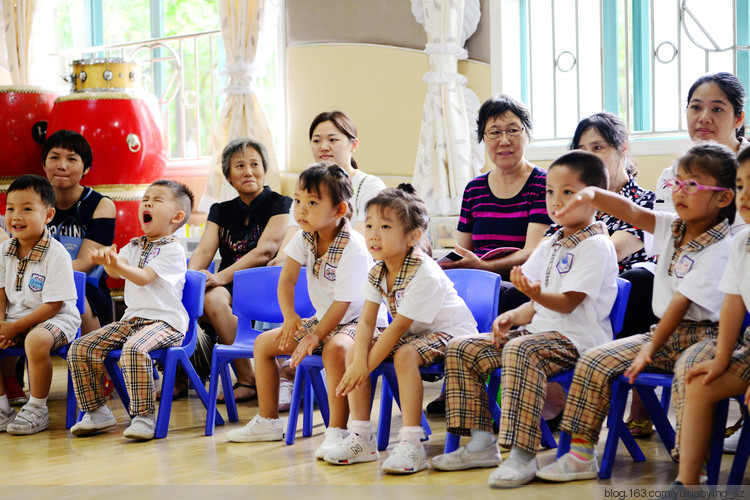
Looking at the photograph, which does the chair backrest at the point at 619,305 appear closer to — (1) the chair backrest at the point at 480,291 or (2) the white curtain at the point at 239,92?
(1) the chair backrest at the point at 480,291

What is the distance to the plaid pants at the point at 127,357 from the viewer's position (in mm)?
2977

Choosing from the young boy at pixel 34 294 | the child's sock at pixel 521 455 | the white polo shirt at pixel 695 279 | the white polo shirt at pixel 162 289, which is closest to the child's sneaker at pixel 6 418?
the young boy at pixel 34 294

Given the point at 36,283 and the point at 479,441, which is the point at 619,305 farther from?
the point at 36,283

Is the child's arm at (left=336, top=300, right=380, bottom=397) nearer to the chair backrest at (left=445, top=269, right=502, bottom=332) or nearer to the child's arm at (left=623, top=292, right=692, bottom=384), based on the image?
the chair backrest at (left=445, top=269, right=502, bottom=332)

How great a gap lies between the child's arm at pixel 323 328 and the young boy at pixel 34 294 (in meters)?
1.03

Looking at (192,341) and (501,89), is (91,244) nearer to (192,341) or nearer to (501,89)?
(192,341)

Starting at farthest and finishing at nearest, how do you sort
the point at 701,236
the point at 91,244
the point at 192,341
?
the point at 91,244, the point at 192,341, the point at 701,236

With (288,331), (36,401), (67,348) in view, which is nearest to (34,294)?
(67,348)

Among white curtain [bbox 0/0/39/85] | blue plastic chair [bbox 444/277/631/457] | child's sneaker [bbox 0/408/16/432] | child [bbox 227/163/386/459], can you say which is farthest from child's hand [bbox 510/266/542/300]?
white curtain [bbox 0/0/39/85]

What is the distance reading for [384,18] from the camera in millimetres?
4875

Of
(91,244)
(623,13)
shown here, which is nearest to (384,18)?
(623,13)

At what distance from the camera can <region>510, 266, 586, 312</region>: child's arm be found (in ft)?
7.47

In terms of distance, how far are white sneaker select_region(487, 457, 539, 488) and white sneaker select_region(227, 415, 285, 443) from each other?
855 millimetres

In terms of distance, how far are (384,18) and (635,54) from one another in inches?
53.1
